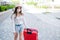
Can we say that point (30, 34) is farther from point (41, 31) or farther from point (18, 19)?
point (41, 31)

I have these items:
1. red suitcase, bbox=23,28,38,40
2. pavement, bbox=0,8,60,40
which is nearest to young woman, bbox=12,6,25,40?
red suitcase, bbox=23,28,38,40

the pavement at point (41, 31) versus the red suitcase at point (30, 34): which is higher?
the red suitcase at point (30, 34)

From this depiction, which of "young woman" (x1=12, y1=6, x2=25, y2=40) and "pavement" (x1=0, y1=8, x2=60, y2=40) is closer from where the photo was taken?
"young woman" (x1=12, y1=6, x2=25, y2=40)

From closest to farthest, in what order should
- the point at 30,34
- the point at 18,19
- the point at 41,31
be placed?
the point at 18,19 < the point at 30,34 < the point at 41,31

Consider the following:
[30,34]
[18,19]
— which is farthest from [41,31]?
[18,19]

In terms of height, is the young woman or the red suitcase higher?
the young woman

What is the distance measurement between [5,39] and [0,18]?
8.19 m

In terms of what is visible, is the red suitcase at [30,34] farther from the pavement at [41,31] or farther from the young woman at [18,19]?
the pavement at [41,31]

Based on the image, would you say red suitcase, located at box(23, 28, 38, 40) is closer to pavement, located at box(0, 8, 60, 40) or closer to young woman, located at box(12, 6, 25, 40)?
young woman, located at box(12, 6, 25, 40)

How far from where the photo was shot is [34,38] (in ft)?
22.8

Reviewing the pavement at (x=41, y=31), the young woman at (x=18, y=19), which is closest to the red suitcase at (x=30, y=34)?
the young woman at (x=18, y=19)

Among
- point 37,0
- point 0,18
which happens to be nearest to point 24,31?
point 0,18

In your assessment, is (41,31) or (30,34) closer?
(30,34)

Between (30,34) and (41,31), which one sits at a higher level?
(30,34)
